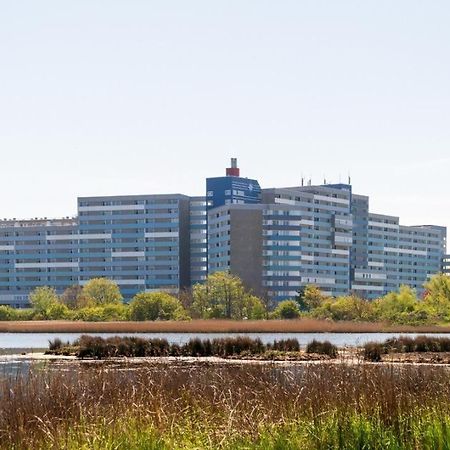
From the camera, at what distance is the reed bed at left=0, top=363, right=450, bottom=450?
49.0ft

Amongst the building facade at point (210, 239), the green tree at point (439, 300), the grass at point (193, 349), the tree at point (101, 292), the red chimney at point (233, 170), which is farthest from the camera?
the red chimney at point (233, 170)

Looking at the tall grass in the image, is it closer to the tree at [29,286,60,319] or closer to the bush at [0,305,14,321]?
the bush at [0,305,14,321]

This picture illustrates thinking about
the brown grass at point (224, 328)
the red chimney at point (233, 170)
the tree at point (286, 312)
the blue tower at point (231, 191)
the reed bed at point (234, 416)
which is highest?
the red chimney at point (233, 170)

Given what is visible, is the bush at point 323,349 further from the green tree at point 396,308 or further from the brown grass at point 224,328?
the green tree at point 396,308

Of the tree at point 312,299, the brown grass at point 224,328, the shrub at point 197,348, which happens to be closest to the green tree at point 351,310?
the brown grass at point 224,328

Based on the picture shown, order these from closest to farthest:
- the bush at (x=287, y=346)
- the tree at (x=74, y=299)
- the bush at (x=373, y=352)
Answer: the bush at (x=373, y=352)
the bush at (x=287, y=346)
the tree at (x=74, y=299)

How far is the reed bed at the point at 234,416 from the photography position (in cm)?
1495

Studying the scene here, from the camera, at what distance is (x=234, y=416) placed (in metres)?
17.0

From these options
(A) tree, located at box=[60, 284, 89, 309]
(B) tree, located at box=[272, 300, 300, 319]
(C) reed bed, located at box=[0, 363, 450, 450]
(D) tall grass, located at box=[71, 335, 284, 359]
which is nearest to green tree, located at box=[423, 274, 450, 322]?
(B) tree, located at box=[272, 300, 300, 319]

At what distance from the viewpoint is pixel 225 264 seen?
17775 centimetres

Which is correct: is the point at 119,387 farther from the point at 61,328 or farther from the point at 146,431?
the point at 61,328

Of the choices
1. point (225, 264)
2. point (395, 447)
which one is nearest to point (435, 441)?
point (395, 447)

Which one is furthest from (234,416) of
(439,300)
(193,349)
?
(439,300)

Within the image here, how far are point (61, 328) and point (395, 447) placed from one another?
90.3m
